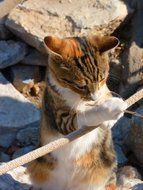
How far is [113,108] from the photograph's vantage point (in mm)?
3365

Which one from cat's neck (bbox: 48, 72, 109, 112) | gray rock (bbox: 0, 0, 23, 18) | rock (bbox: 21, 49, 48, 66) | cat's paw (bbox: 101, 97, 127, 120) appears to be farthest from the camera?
gray rock (bbox: 0, 0, 23, 18)

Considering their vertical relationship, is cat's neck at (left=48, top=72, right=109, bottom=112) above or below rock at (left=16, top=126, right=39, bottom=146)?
above

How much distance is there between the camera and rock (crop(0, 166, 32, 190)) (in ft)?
14.8

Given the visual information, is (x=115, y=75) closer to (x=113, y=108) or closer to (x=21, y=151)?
(x=21, y=151)

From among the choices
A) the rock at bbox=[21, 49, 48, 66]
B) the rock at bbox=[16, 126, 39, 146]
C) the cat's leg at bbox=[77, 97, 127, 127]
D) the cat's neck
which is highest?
the cat's leg at bbox=[77, 97, 127, 127]

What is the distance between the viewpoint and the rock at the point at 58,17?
5.27m

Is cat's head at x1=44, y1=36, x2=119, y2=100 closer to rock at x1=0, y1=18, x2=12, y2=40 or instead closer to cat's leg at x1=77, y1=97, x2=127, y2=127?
cat's leg at x1=77, y1=97, x2=127, y2=127

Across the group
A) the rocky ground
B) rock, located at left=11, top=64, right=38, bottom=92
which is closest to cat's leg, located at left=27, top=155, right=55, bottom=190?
the rocky ground

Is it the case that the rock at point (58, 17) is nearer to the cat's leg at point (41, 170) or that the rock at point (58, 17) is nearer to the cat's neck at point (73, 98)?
the cat's leg at point (41, 170)

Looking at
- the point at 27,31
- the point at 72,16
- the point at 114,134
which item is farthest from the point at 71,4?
the point at 114,134

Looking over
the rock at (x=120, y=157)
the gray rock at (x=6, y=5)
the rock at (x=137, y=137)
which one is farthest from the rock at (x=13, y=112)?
the rock at (x=137, y=137)

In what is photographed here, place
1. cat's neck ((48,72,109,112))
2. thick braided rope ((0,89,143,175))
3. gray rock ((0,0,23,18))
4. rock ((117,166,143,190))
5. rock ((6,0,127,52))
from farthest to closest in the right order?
1. gray rock ((0,0,23,18))
2. rock ((6,0,127,52))
3. rock ((117,166,143,190))
4. cat's neck ((48,72,109,112))
5. thick braided rope ((0,89,143,175))

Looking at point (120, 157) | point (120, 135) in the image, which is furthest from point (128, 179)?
point (120, 135)

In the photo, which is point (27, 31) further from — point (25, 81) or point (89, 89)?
point (89, 89)
